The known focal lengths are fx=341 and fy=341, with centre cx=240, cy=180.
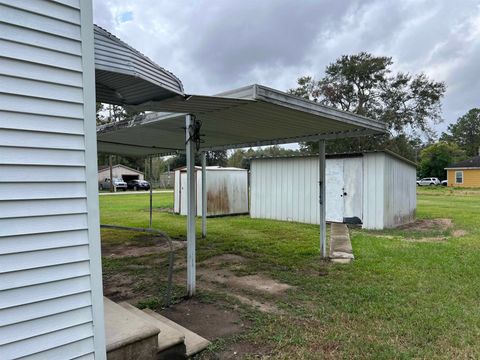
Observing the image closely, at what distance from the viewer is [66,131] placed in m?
1.88

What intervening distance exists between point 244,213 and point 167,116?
9398mm

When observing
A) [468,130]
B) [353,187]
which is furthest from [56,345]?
[468,130]

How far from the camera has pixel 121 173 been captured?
132ft

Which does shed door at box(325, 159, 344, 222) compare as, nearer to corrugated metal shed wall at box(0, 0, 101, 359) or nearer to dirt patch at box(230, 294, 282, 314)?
dirt patch at box(230, 294, 282, 314)

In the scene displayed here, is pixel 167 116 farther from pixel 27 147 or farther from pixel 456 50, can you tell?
pixel 456 50

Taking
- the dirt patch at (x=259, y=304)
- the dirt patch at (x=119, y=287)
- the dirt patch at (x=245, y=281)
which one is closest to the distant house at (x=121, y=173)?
the dirt patch at (x=119, y=287)

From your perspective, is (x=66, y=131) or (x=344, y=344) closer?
(x=66, y=131)

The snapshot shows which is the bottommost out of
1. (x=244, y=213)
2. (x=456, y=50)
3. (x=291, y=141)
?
(x=244, y=213)

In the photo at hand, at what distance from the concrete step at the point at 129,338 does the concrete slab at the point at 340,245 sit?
3.94m

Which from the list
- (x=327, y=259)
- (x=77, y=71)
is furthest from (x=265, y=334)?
(x=327, y=259)

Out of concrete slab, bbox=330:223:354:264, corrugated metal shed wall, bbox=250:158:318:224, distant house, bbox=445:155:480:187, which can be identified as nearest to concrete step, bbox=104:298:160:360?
concrete slab, bbox=330:223:354:264

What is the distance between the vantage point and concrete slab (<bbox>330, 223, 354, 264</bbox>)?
5777mm

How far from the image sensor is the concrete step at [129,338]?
214 centimetres

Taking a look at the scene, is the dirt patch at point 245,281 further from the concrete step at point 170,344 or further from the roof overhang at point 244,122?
the roof overhang at point 244,122
